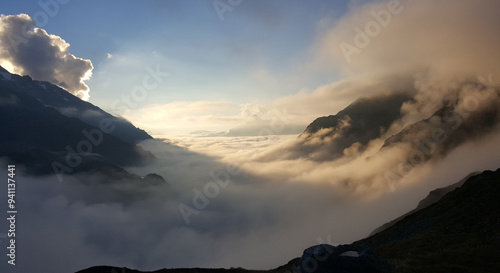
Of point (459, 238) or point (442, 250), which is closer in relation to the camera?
point (442, 250)

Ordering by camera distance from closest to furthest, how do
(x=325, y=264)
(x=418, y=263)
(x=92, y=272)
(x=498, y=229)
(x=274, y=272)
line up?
(x=325, y=264), (x=418, y=263), (x=498, y=229), (x=274, y=272), (x=92, y=272)

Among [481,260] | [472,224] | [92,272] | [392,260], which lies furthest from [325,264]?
[92,272]

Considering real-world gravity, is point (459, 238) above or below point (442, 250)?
below

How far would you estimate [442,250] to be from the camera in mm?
35688

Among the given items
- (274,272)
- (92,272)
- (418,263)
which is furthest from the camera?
(92,272)

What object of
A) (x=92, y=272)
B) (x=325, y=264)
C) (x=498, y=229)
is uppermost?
(x=92, y=272)

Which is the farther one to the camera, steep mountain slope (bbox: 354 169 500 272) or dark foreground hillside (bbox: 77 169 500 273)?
steep mountain slope (bbox: 354 169 500 272)

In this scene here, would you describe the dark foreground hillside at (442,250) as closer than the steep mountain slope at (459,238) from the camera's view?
Yes

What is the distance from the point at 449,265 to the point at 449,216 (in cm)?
4214

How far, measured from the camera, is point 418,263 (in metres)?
30.8

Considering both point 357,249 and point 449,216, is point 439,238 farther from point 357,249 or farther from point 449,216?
point 357,249

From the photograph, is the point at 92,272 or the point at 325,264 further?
the point at 92,272

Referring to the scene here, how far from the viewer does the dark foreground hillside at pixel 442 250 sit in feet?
92.3

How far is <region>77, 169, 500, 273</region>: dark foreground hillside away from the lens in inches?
A: 1108
